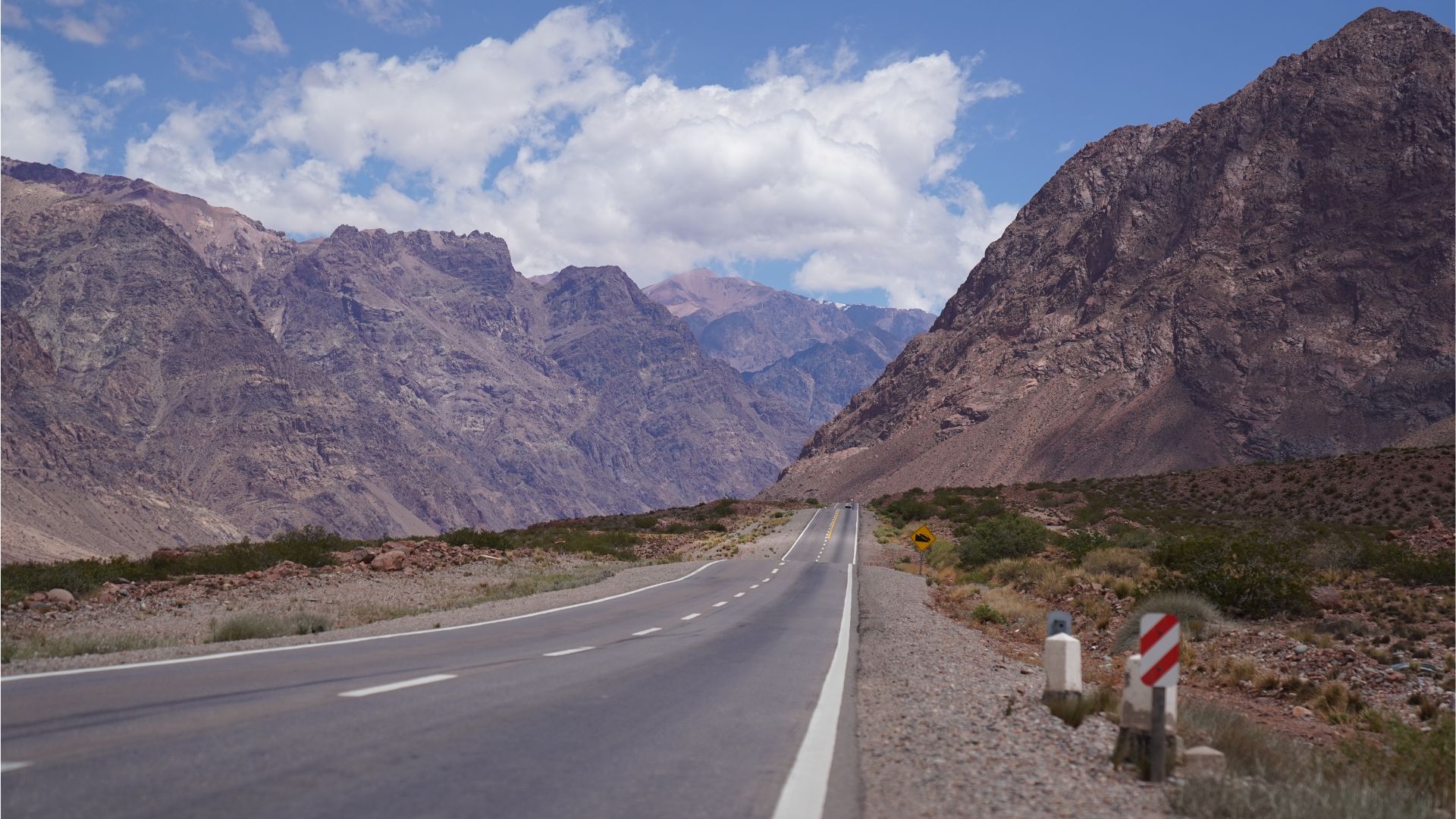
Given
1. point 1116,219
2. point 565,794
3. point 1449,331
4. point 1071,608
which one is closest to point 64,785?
point 565,794

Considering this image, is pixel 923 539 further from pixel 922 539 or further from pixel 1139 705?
pixel 1139 705

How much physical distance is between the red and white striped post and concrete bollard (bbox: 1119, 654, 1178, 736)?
0.21m

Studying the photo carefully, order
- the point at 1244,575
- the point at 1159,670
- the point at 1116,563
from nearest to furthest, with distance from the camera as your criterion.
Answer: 1. the point at 1159,670
2. the point at 1244,575
3. the point at 1116,563

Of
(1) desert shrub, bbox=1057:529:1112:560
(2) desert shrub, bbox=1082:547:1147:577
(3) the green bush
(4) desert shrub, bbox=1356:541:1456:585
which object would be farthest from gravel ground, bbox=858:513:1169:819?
(1) desert shrub, bbox=1057:529:1112:560

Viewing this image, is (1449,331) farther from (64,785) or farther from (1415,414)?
(64,785)

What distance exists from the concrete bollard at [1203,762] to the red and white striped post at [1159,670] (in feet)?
0.83

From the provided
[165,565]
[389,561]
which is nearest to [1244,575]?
[389,561]

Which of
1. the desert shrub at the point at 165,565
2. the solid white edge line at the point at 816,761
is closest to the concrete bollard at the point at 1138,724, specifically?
the solid white edge line at the point at 816,761

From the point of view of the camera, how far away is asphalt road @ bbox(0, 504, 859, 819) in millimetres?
5859

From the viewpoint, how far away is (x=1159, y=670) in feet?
23.5

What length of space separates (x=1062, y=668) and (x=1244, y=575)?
34.6ft

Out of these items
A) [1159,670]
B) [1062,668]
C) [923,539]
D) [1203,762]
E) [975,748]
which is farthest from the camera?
[923,539]

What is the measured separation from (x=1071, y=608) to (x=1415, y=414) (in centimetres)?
10972

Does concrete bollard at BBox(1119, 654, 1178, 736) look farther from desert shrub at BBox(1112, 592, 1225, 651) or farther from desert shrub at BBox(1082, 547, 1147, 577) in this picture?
desert shrub at BBox(1082, 547, 1147, 577)
